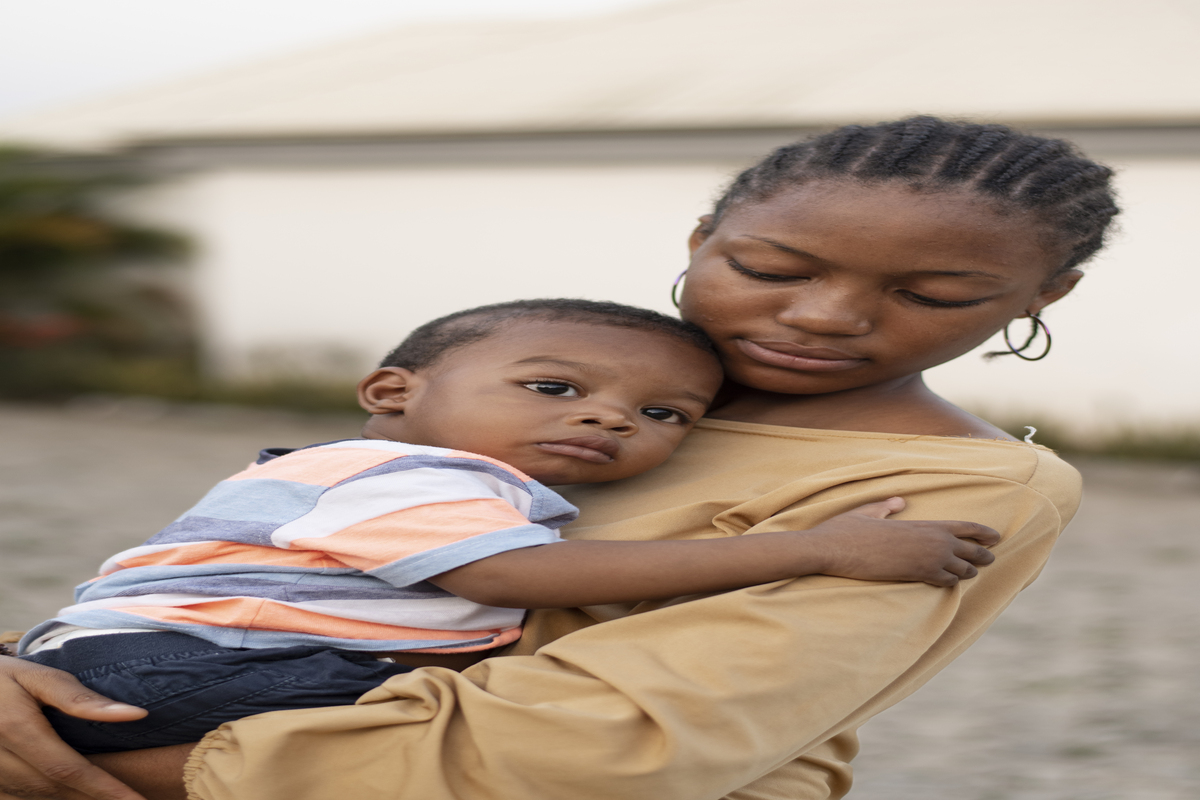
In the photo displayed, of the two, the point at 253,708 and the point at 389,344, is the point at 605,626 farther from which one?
the point at 389,344

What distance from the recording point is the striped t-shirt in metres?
1.59

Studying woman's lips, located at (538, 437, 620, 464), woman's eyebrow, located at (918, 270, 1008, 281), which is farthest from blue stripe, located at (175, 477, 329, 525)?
woman's eyebrow, located at (918, 270, 1008, 281)

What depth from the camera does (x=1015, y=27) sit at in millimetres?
11352

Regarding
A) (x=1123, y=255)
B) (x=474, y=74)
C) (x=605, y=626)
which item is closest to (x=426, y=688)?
(x=605, y=626)

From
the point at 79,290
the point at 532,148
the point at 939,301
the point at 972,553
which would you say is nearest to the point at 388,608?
the point at 972,553

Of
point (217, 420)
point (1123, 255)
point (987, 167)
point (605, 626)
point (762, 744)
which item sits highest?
point (987, 167)

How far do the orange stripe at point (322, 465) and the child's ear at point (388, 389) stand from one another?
21 centimetres

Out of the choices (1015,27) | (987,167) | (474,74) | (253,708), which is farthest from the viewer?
(474,74)

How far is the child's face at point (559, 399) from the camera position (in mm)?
1820

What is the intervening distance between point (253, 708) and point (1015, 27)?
11.5 metres

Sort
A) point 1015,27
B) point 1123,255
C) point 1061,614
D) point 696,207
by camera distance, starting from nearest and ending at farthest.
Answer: point 1061,614 < point 1123,255 < point 696,207 < point 1015,27

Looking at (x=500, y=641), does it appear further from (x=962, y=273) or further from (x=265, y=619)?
(x=962, y=273)

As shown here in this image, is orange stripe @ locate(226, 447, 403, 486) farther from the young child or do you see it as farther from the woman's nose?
the woman's nose

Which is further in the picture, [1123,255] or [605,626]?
[1123,255]
